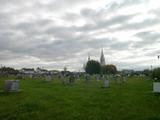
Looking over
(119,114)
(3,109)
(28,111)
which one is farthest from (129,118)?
(3,109)

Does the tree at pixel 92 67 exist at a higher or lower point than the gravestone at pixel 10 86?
higher

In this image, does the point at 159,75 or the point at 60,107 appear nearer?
the point at 60,107

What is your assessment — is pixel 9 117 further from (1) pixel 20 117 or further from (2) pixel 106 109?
(2) pixel 106 109

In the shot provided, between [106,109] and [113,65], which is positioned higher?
[113,65]

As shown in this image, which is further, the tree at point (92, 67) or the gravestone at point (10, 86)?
the tree at point (92, 67)

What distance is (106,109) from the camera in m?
15.7

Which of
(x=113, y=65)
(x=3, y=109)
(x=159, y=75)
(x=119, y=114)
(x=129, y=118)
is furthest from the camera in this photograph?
(x=113, y=65)

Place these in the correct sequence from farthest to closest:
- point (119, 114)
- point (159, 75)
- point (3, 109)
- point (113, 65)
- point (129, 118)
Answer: point (113, 65) → point (159, 75) → point (3, 109) → point (119, 114) → point (129, 118)

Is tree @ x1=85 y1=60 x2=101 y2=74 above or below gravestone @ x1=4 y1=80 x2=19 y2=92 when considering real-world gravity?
above

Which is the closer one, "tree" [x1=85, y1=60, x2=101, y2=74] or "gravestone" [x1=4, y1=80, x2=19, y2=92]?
"gravestone" [x1=4, y1=80, x2=19, y2=92]

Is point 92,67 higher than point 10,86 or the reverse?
higher

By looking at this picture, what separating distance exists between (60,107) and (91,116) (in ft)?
10.8

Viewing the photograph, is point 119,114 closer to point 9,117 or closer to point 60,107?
point 60,107

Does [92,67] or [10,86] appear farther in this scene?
[92,67]
